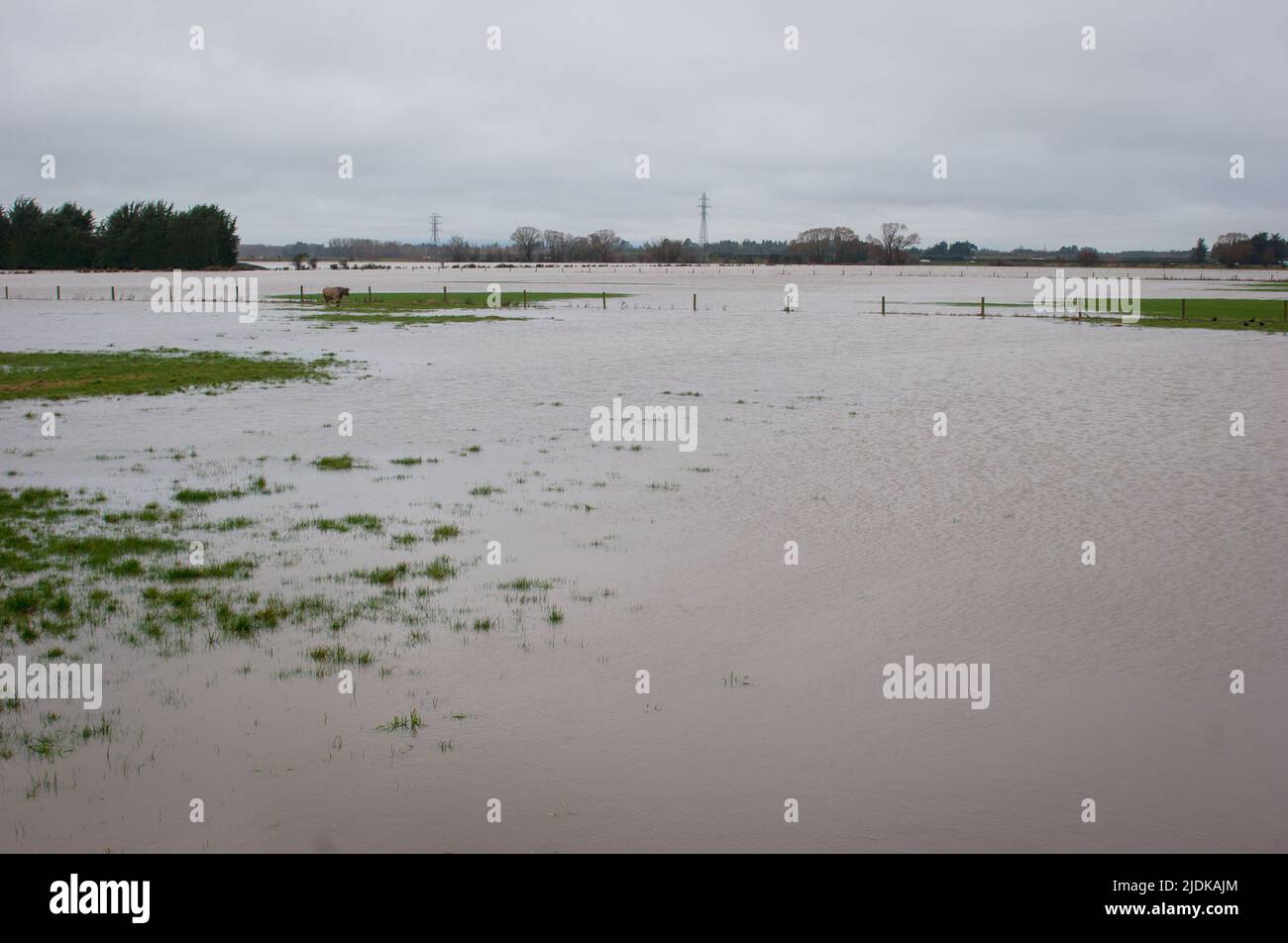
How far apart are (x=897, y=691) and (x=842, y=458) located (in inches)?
400

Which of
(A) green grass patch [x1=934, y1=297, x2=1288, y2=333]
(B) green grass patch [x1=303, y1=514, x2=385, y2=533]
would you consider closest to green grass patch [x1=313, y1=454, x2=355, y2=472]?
(B) green grass patch [x1=303, y1=514, x2=385, y2=533]

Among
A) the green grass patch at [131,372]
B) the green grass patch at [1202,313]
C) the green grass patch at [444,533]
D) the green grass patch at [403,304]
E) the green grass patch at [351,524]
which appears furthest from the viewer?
the green grass patch at [403,304]

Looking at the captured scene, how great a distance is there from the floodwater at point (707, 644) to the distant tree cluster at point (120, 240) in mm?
137562

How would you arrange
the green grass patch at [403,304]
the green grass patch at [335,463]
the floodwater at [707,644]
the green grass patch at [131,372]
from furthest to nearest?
the green grass patch at [403,304]
the green grass patch at [131,372]
the green grass patch at [335,463]
the floodwater at [707,644]

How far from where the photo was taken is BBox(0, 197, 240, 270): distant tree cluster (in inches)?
5753

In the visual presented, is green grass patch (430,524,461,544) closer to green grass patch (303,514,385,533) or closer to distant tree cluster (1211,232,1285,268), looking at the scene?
green grass patch (303,514,385,533)

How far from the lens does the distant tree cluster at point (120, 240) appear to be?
146 metres

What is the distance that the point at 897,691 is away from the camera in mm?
8812

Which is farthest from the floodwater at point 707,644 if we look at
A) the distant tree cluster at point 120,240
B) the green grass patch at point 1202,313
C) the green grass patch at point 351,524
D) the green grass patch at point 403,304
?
the distant tree cluster at point 120,240

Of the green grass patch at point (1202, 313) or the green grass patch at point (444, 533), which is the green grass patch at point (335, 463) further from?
the green grass patch at point (1202, 313)

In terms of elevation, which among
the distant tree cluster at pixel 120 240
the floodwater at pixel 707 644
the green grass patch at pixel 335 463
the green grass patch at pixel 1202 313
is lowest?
the floodwater at pixel 707 644
